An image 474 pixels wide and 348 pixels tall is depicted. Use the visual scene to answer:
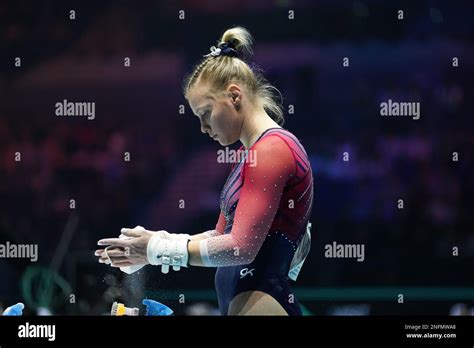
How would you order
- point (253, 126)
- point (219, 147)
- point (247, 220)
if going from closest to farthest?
point (247, 220)
point (253, 126)
point (219, 147)

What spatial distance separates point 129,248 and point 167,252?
0.20m

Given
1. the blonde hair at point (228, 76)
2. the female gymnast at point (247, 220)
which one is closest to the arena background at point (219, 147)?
the blonde hair at point (228, 76)

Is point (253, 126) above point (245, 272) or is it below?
above

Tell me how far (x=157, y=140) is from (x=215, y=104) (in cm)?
246

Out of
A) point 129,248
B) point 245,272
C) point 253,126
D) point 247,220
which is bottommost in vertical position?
point 245,272

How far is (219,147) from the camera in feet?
19.2

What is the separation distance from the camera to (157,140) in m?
6.02

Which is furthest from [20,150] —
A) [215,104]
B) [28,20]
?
[215,104]

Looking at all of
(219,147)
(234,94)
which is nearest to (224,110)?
(234,94)

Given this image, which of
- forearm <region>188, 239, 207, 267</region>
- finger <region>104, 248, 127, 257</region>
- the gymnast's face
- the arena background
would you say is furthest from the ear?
the arena background

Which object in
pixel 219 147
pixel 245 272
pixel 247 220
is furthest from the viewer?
pixel 219 147

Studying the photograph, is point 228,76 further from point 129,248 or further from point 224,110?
point 129,248

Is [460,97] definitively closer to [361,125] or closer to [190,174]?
[361,125]

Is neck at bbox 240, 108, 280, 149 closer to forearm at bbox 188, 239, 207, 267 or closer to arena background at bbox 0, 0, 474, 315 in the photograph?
forearm at bbox 188, 239, 207, 267
